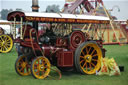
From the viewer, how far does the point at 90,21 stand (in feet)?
26.3

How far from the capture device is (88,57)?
750 cm

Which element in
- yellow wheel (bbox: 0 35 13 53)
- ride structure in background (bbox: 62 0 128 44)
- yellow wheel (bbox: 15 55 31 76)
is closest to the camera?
yellow wheel (bbox: 15 55 31 76)

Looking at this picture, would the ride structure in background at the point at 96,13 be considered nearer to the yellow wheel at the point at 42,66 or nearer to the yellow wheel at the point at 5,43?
the yellow wheel at the point at 5,43

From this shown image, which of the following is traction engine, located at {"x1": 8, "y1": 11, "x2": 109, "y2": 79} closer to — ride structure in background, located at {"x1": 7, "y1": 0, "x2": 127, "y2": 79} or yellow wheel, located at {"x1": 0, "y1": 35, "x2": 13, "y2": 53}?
ride structure in background, located at {"x1": 7, "y1": 0, "x2": 127, "y2": 79}

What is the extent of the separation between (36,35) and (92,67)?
2.17m

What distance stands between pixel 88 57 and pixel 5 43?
28.1 ft

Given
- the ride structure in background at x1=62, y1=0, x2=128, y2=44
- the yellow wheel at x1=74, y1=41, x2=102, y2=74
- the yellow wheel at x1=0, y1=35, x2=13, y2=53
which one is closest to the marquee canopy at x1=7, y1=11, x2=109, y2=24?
the yellow wheel at x1=74, y1=41, x2=102, y2=74

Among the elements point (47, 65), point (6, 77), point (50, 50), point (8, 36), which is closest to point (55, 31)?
point (50, 50)

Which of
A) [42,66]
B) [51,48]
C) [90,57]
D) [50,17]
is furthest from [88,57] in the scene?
[50,17]

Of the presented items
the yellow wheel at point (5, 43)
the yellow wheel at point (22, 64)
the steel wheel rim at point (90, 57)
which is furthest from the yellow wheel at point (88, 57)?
the yellow wheel at point (5, 43)

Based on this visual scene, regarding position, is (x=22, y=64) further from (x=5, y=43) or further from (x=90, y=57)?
(x=5, y=43)

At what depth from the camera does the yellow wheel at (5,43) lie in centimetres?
1466

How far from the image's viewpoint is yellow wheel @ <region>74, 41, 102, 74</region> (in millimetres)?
7141

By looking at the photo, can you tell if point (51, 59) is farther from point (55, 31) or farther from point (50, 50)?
point (55, 31)
